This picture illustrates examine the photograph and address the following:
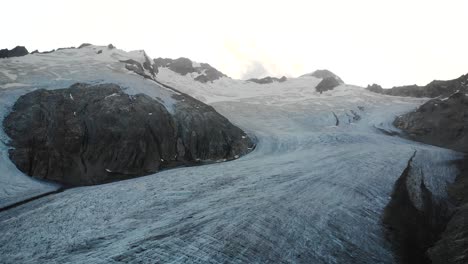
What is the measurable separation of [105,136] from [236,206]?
32.7ft

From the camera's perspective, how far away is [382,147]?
68.7 feet

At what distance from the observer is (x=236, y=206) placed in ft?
37.3

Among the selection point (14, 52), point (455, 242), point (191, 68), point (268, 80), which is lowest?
point (455, 242)

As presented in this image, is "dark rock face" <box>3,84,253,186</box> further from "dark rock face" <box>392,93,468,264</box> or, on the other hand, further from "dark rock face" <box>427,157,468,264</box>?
"dark rock face" <box>427,157,468,264</box>

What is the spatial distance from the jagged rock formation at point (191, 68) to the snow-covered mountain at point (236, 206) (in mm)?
26435

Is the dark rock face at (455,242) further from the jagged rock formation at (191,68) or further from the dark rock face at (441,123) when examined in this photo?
the jagged rock formation at (191,68)

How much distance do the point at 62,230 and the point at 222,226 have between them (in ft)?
14.4

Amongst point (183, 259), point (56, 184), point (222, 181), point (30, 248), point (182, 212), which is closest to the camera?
point (183, 259)

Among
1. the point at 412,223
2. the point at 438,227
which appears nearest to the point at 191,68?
the point at 412,223

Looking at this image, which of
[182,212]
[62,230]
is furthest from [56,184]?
[182,212]

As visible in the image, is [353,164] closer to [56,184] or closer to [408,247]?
[408,247]

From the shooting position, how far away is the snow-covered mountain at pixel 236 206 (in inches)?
353

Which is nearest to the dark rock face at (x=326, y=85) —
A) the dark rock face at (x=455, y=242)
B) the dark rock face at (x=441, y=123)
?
the dark rock face at (x=441, y=123)

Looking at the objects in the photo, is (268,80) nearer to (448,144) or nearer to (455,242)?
(448,144)
